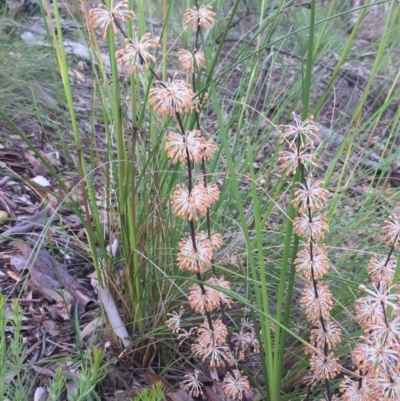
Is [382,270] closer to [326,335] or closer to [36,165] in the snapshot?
[326,335]

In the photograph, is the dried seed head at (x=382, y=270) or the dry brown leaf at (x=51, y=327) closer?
the dried seed head at (x=382, y=270)

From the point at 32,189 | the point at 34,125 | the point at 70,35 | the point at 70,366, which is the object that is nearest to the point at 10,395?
the point at 70,366

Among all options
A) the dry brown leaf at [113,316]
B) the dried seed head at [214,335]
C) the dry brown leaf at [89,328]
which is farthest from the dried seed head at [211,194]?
the dry brown leaf at [89,328]

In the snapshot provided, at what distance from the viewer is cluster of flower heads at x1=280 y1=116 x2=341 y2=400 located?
1.00m

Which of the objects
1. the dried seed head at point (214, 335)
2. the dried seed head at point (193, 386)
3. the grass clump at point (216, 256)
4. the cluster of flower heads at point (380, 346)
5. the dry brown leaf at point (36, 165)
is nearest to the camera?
the cluster of flower heads at point (380, 346)

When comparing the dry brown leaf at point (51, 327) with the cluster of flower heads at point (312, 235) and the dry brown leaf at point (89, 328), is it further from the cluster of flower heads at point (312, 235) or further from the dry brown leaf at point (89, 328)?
the cluster of flower heads at point (312, 235)

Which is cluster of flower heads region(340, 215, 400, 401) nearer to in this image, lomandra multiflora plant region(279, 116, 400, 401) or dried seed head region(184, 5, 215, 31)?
lomandra multiflora plant region(279, 116, 400, 401)

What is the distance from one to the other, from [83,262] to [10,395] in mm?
799

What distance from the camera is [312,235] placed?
3.44ft

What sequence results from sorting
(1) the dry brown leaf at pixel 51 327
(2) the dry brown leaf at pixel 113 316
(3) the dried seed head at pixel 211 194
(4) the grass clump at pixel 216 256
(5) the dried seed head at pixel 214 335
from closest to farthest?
1. (4) the grass clump at pixel 216 256
2. (3) the dried seed head at pixel 211 194
3. (5) the dried seed head at pixel 214 335
4. (2) the dry brown leaf at pixel 113 316
5. (1) the dry brown leaf at pixel 51 327

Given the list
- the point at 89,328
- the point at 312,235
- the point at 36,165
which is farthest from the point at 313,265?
the point at 36,165

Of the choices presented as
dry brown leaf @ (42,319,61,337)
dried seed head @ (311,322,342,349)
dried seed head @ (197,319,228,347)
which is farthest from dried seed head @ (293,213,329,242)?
dry brown leaf @ (42,319,61,337)

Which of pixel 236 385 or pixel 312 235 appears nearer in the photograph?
pixel 312 235

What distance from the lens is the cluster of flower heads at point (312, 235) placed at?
100cm
